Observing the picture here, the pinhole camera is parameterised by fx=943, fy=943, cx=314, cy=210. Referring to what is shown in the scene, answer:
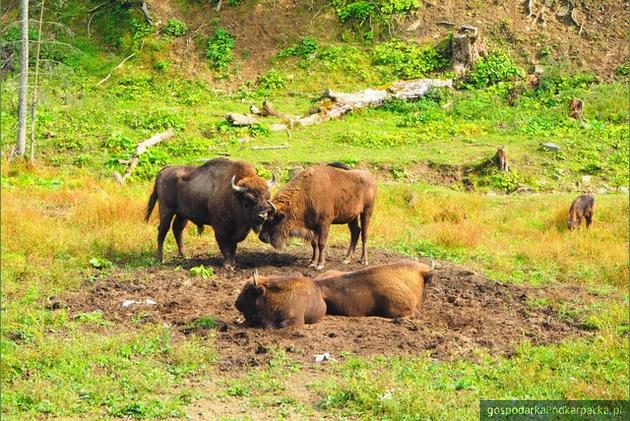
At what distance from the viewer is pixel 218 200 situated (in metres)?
15.5

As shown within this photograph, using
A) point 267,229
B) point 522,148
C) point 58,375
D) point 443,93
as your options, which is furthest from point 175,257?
point 443,93

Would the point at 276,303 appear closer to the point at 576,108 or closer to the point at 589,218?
the point at 589,218

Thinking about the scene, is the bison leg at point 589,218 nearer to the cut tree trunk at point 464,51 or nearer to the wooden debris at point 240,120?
the wooden debris at point 240,120

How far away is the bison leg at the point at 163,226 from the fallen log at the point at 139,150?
621 cm

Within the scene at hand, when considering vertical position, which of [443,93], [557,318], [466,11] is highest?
[466,11]

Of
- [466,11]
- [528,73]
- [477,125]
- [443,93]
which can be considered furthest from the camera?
[466,11]

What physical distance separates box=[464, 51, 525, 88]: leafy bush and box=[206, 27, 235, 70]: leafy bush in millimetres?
8103

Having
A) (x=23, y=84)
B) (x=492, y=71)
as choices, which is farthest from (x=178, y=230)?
(x=492, y=71)

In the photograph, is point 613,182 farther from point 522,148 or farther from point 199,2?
point 199,2

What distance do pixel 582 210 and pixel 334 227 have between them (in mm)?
5158

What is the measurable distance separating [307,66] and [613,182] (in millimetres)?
11851

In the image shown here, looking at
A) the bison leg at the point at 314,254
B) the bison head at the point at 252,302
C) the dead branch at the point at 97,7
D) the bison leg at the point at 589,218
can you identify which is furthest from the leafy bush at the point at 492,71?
the bison head at the point at 252,302

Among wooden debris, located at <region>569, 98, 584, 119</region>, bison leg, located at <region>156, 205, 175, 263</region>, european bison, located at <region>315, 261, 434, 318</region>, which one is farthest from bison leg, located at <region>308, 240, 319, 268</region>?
wooden debris, located at <region>569, 98, 584, 119</region>

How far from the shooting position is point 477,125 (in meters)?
27.8
